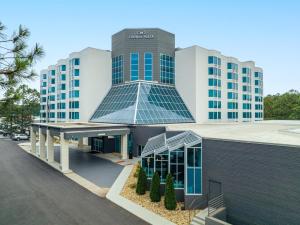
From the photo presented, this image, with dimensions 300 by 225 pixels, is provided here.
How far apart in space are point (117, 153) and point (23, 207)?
22.7m

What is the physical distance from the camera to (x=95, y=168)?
93.9 ft

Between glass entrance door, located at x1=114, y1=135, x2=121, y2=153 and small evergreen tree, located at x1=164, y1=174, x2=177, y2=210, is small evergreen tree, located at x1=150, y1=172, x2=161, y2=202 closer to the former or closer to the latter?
small evergreen tree, located at x1=164, y1=174, x2=177, y2=210

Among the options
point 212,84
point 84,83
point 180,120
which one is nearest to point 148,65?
point 180,120

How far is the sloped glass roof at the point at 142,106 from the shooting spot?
37.9 metres

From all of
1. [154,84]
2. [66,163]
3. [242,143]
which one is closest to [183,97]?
[154,84]

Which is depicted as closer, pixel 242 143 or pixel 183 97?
pixel 242 143

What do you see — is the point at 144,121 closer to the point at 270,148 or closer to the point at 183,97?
the point at 183,97

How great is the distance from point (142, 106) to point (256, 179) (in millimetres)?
26918

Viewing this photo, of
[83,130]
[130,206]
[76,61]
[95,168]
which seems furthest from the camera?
[76,61]

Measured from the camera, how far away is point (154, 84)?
45688 millimetres

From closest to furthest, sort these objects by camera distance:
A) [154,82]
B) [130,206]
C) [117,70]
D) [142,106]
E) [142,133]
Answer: [130,206] < [142,133] < [142,106] < [154,82] < [117,70]

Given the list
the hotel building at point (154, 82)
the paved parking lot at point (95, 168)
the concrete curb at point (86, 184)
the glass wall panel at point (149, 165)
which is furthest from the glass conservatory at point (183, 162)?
the hotel building at point (154, 82)

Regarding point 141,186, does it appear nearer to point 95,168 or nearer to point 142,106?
point 95,168

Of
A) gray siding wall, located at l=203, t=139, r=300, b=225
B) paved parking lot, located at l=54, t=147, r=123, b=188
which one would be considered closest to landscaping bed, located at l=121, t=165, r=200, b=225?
gray siding wall, located at l=203, t=139, r=300, b=225
